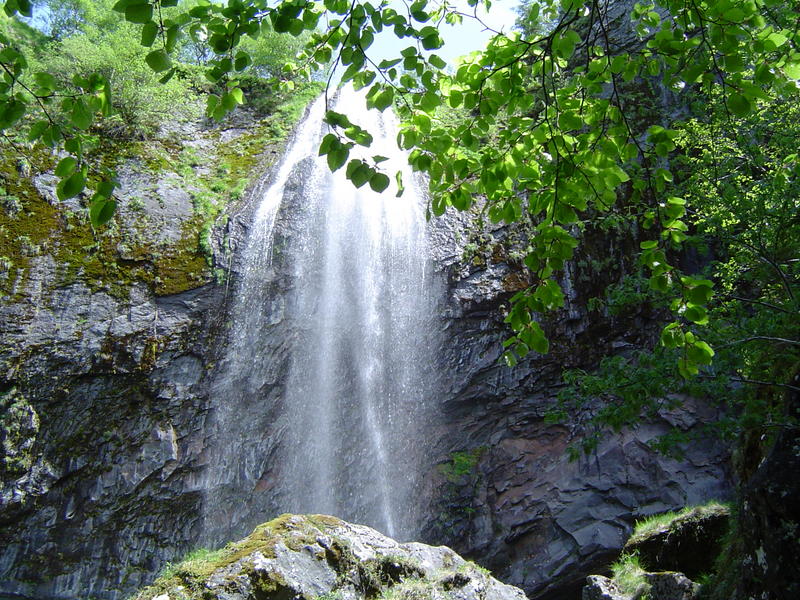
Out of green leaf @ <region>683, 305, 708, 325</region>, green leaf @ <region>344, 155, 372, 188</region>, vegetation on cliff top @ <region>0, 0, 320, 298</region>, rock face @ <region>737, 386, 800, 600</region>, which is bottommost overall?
rock face @ <region>737, 386, 800, 600</region>

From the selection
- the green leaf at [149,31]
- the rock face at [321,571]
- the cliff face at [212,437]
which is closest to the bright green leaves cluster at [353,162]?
the green leaf at [149,31]

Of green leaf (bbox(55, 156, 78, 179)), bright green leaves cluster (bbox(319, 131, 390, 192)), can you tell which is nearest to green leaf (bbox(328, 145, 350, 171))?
bright green leaves cluster (bbox(319, 131, 390, 192))

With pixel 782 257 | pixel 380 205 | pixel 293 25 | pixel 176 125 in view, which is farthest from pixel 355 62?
pixel 176 125

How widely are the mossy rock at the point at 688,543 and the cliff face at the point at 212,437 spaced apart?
5.35 feet

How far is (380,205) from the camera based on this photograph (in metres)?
11.6

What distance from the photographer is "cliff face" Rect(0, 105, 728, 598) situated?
8438 mm

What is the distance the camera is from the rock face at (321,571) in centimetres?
452

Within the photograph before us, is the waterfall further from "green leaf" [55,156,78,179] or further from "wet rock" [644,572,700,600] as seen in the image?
"green leaf" [55,156,78,179]

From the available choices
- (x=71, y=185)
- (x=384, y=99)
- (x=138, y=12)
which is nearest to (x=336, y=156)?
(x=384, y=99)

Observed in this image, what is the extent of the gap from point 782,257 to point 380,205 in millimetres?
6904

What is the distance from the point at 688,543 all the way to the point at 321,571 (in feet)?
13.9

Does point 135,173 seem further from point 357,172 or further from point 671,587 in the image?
point 357,172

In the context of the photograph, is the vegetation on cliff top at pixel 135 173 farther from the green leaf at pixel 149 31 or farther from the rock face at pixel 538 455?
the green leaf at pixel 149 31

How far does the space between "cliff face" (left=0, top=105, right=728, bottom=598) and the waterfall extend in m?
→ 0.07
